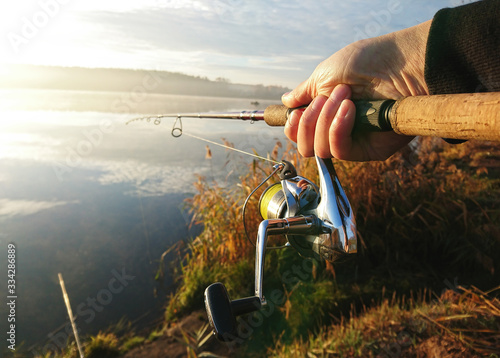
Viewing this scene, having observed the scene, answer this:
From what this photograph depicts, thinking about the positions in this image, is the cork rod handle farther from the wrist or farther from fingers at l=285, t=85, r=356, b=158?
the wrist

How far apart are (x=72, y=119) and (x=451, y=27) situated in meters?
17.1

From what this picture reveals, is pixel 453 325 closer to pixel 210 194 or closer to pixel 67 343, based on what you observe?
pixel 210 194

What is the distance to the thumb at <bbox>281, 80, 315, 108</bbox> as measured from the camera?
176 centimetres

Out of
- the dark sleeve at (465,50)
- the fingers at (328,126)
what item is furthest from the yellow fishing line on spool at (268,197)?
the dark sleeve at (465,50)

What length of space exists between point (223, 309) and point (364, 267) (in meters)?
2.65

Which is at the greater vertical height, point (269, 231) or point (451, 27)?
point (451, 27)

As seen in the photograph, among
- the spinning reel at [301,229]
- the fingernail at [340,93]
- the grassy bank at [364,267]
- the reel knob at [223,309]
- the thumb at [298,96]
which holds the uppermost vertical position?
the thumb at [298,96]

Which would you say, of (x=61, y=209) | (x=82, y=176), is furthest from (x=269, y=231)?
(x=82, y=176)

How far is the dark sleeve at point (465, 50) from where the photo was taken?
1.10 m

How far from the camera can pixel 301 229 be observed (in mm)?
1151

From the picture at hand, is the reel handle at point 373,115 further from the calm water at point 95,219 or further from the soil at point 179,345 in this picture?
the calm water at point 95,219

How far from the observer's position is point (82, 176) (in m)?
8.38

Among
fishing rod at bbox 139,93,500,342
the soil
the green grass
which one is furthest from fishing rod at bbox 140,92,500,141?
the soil
